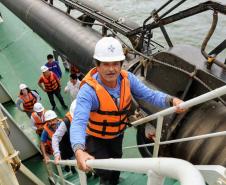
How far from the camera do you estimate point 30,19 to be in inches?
312

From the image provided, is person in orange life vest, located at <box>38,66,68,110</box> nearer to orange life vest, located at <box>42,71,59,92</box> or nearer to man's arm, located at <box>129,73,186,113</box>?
orange life vest, located at <box>42,71,59,92</box>

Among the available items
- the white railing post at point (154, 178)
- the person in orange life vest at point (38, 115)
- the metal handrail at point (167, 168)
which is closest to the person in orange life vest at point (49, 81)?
the person in orange life vest at point (38, 115)

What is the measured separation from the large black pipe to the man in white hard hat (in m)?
2.43

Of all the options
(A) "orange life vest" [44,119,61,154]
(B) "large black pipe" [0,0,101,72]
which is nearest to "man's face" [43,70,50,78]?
(B) "large black pipe" [0,0,101,72]

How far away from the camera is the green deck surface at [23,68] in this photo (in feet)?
22.2

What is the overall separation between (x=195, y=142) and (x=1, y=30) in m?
11.9

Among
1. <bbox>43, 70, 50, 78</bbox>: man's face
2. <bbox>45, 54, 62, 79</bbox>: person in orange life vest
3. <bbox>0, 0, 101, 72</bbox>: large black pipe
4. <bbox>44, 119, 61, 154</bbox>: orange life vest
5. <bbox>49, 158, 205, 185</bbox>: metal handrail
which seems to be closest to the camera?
<bbox>49, 158, 205, 185</bbox>: metal handrail

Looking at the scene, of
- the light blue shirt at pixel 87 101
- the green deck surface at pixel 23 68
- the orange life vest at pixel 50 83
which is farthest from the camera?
the orange life vest at pixel 50 83

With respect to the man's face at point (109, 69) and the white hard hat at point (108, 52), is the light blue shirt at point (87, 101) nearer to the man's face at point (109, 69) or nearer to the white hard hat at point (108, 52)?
the man's face at point (109, 69)

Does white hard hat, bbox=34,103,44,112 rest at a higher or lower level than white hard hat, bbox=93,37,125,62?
lower

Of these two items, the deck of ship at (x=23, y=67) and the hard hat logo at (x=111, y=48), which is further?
the deck of ship at (x=23, y=67)

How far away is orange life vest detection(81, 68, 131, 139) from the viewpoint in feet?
10.0

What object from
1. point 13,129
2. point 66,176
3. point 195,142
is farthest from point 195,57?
point 13,129

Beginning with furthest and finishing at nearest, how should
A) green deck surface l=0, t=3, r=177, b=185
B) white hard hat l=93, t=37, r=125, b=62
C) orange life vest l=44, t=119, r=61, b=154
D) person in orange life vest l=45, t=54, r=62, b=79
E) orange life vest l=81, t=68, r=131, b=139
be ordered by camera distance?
person in orange life vest l=45, t=54, r=62, b=79, green deck surface l=0, t=3, r=177, b=185, orange life vest l=44, t=119, r=61, b=154, orange life vest l=81, t=68, r=131, b=139, white hard hat l=93, t=37, r=125, b=62
